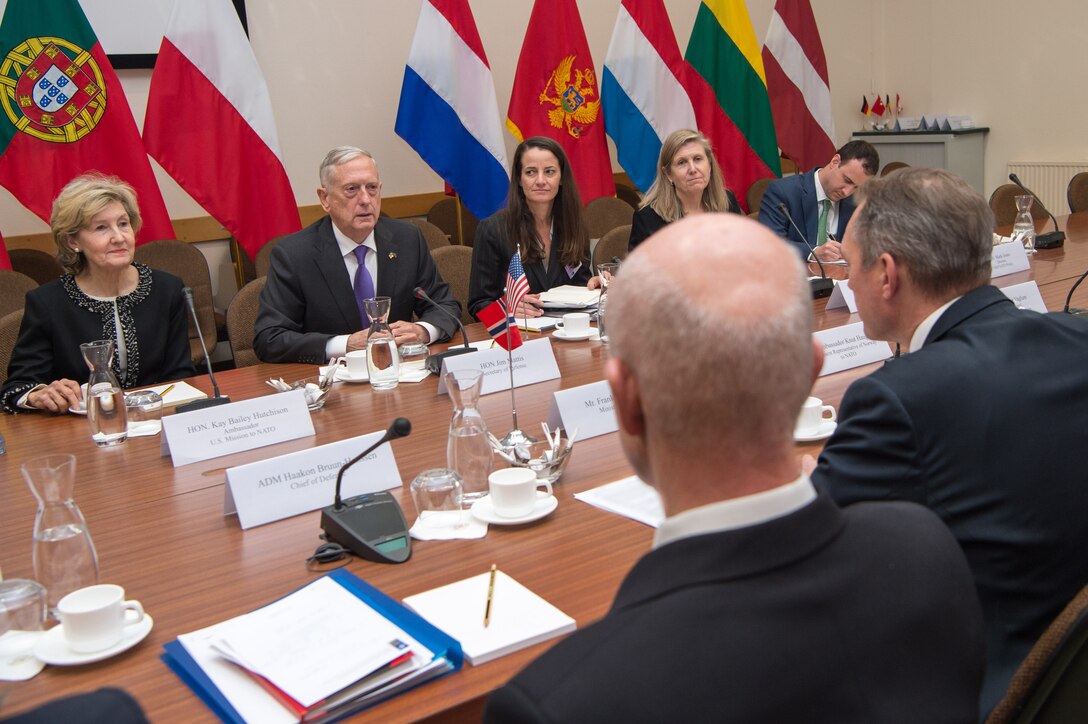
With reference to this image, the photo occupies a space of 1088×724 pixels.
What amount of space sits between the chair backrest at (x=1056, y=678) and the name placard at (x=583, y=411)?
108cm

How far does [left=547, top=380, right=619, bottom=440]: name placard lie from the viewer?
2.19 m

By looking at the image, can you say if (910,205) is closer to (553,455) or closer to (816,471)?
(816,471)

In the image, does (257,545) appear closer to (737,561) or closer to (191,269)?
(737,561)

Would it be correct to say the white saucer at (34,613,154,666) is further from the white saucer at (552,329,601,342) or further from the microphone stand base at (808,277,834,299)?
the microphone stand base at (808,277,834,299)

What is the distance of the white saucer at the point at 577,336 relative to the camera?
3.21 metres

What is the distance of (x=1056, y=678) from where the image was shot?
120 centimetres

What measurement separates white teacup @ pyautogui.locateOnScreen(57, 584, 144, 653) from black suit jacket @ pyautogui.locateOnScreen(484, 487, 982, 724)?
32.6 inches

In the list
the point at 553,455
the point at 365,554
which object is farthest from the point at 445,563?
the point at 553,455

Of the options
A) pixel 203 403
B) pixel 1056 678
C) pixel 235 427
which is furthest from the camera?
pixel 203 403

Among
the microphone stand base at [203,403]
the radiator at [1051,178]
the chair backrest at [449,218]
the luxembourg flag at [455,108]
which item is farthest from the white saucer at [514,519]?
the radiator at [1051,178]

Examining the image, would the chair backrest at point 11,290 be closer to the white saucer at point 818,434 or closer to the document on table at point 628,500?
the document on table at point 628,500

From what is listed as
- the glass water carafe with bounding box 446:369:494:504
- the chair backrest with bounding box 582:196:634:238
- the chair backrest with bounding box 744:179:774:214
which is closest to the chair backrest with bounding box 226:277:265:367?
the glass water carafe with bounding box 446:369:494:504

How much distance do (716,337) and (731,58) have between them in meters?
6.48

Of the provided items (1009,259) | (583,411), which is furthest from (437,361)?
A: (1009,259)
